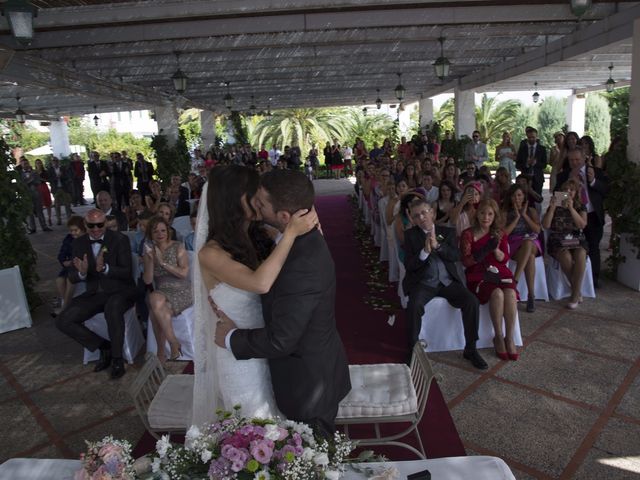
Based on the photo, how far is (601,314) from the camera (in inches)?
219

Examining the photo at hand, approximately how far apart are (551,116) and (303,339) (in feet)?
89.4

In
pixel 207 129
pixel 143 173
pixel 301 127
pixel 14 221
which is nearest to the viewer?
pixel 14 221

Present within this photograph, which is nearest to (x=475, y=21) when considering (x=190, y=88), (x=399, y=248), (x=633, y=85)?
A: (x=633, y=85)

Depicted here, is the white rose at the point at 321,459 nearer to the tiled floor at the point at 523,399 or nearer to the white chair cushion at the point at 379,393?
the white chair cushion at the point at 379,393

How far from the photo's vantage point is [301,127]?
1141 inches

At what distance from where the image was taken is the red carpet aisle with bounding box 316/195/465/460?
3504mm

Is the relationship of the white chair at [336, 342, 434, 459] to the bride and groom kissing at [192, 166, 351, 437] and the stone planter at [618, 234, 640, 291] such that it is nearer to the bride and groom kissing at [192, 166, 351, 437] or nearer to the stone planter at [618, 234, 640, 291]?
the bride and groom kissing at [192, 166, 351, 437]

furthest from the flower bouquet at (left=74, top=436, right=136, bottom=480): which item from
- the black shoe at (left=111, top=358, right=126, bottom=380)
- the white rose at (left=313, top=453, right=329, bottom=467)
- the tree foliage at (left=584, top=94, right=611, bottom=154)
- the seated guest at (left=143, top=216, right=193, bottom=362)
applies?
the tree foliage at (left=584, top=94, right=611, bottom=154)

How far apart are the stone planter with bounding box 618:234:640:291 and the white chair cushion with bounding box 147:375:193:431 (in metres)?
5.34

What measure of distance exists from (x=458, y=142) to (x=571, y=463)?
1247 cm

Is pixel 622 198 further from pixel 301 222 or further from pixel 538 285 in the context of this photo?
pixel 301 222

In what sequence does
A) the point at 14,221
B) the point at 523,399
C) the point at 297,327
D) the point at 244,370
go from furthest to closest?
the point at 14,221
the point at 523,399
the point at 244,370
the point at 297,327

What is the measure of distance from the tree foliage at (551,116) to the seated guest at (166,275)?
24461 mm

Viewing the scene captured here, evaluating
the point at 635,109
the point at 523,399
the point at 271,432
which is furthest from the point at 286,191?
the point at 635,109
